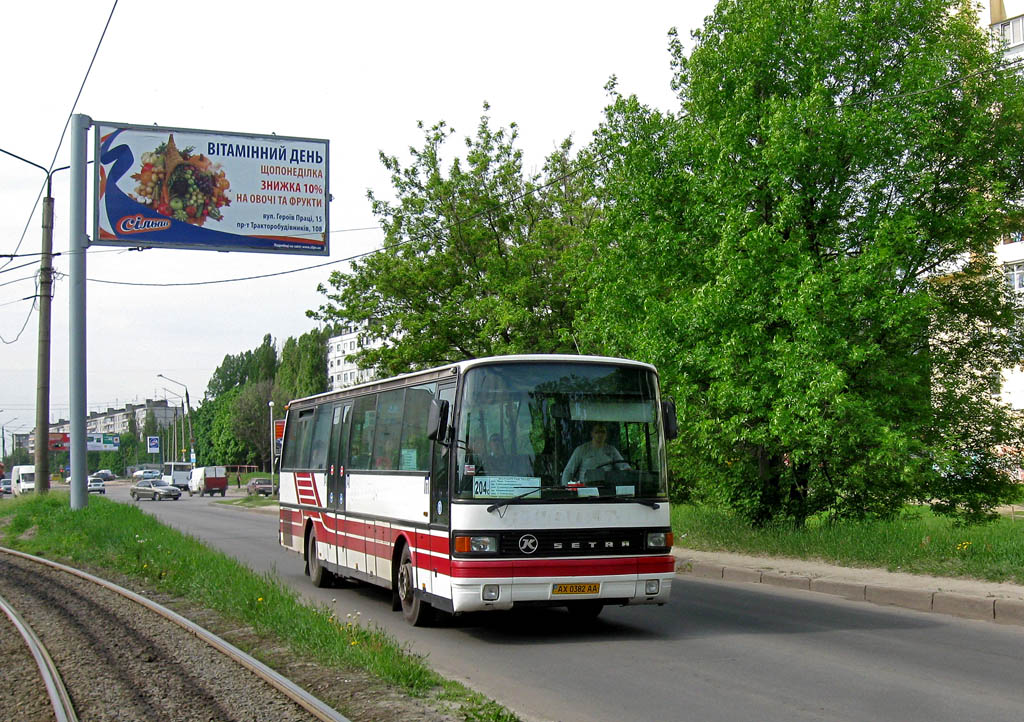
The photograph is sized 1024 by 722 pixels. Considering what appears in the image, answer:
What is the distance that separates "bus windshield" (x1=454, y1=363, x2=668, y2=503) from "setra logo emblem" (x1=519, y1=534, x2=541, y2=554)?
0.38 m

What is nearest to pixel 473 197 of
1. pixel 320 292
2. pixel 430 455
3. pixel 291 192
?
pixel 320 292

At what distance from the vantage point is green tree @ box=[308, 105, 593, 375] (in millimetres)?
30438

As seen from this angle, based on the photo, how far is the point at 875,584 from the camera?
13.1m

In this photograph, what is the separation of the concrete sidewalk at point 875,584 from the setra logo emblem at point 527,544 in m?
5.07

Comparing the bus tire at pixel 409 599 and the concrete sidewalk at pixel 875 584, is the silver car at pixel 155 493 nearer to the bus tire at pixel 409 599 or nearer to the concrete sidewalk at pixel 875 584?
the concrete sidewalk at pixel 875 584

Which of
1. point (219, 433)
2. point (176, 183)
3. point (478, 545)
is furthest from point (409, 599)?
point (219, 433)

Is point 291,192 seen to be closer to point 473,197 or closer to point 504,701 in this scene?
point 473,197

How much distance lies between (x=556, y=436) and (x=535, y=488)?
560mm

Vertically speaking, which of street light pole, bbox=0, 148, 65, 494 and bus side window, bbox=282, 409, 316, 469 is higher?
street light pole, bbox=0, 148, 65, 494

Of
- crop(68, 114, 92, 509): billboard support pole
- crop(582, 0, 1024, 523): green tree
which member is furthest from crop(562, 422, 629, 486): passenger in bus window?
crop(68, 114, 92, 509): billboard support pole

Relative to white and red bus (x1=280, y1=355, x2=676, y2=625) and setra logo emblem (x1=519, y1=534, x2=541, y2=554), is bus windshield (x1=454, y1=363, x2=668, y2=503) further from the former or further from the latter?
setra logo emblem (x1=519, y1=534, x2=541, y2=554)

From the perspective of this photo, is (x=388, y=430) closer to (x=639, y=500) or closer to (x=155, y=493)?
(x=639, y=500)

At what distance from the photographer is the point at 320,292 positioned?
34406 millimetres

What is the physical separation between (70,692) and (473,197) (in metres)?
25.9
